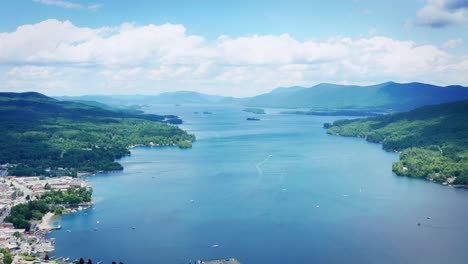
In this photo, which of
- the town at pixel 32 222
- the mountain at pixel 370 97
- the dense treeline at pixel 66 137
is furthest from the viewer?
the mountain at pixel 370 97

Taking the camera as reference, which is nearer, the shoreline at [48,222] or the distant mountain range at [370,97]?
the shoreline at [48,222]

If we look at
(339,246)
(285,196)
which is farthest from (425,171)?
(339,246)

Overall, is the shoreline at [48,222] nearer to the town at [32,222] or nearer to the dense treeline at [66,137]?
the town at [32,222]

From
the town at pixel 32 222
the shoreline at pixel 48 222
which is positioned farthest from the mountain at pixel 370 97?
the shoreline at pixel 48 222

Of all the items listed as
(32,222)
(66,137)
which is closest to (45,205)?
(32,222)

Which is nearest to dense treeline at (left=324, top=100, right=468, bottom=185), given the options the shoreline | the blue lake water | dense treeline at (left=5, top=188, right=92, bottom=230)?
the blue lake water

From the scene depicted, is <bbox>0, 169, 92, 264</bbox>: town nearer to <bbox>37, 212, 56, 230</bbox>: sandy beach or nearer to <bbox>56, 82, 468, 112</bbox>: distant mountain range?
<bbox>37, 212, 56, 230</bbox>: sandy beach
